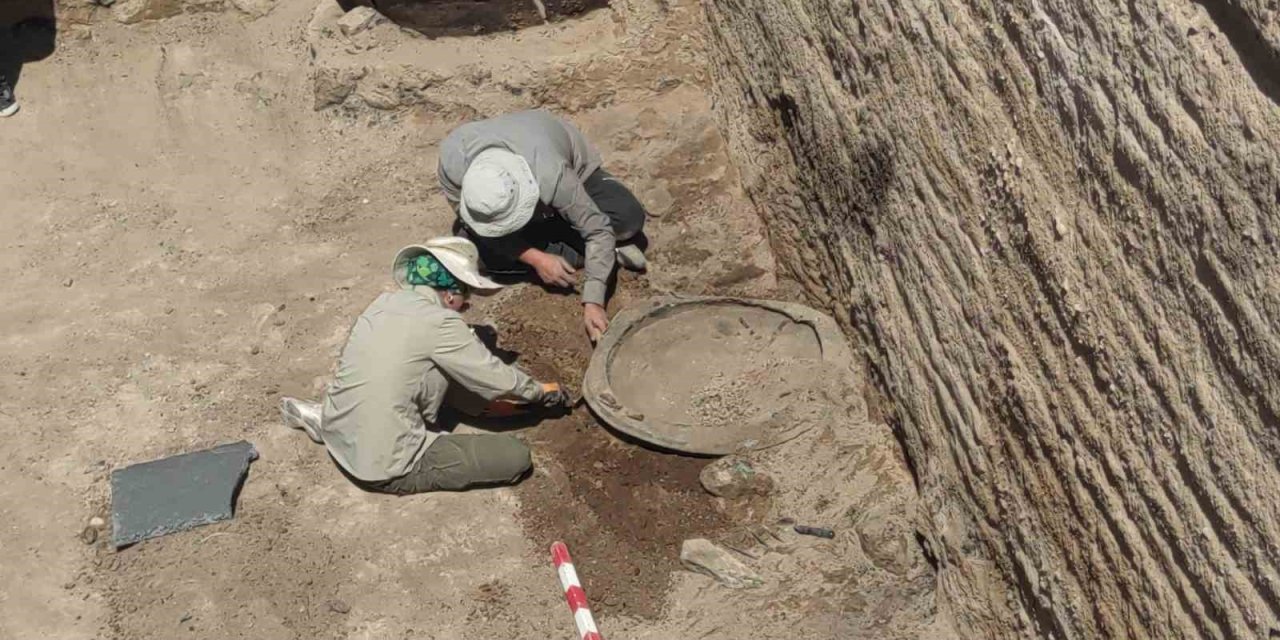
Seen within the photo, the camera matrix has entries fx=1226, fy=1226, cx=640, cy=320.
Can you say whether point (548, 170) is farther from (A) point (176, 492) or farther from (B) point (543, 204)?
(A) point (176, 492)

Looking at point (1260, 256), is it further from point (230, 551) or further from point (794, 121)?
point (230, 551)

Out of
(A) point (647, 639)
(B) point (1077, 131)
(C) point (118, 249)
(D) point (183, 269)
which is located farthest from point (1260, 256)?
(C) point (118, 249)

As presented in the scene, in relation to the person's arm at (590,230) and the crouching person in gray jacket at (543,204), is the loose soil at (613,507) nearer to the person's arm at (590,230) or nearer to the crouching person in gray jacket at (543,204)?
the person's arm at (590,230)

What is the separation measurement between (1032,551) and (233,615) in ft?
9.20

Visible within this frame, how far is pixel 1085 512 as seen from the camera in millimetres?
3727

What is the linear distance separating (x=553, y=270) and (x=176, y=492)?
1926 millimetres

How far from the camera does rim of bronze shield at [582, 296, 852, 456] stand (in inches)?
198

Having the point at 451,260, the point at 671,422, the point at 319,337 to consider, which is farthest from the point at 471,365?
the point at 319,337

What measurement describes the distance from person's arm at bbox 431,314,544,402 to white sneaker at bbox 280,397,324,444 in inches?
25.2

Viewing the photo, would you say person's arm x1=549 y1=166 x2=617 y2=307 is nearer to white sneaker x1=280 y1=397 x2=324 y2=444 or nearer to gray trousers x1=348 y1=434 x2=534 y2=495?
gray trousers x1=348 y1=434 x2=534 y2=495

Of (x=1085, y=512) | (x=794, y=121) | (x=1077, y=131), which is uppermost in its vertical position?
(x=1077, y=131)

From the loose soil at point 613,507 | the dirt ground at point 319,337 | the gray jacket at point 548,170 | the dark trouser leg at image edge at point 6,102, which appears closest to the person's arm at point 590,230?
the gray jacket at point 548,170

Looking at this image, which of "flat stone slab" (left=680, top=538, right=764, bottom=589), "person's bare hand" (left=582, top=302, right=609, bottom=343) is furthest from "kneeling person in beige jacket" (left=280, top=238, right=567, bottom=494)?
"flat stone slab" (left=680, top=538, right=764, bottom=589)

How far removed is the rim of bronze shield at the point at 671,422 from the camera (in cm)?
504
